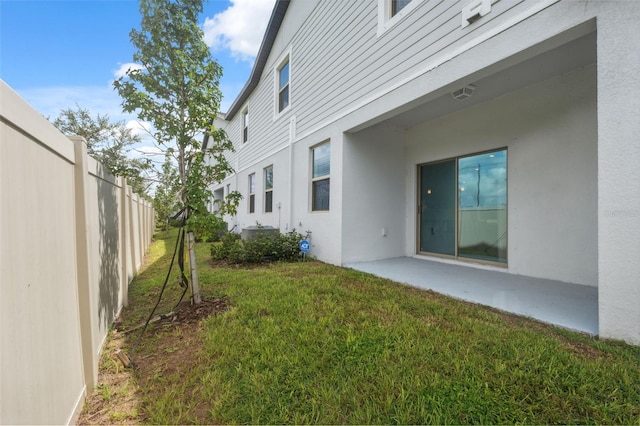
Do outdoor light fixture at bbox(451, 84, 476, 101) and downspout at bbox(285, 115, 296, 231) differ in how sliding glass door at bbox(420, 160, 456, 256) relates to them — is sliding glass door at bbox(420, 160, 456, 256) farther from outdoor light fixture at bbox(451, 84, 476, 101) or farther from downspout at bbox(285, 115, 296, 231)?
downspout at bbox(285, 115, 296, 231)

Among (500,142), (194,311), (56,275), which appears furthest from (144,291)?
(500,142)

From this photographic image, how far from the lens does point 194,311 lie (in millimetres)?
3178

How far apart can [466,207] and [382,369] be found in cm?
427

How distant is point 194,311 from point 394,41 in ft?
15.9

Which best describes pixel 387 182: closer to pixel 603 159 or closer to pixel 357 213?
pixel 357 213

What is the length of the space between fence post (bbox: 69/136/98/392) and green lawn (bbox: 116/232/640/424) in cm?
37

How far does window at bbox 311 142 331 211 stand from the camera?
602 cm

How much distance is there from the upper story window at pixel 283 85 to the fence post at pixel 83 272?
676cm

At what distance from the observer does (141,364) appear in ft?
7.22

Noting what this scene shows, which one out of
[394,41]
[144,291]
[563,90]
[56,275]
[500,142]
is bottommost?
[144,291]

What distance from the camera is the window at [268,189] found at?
898 cm

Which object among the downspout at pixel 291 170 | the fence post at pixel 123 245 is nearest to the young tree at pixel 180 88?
the fence post at pixel 123 245

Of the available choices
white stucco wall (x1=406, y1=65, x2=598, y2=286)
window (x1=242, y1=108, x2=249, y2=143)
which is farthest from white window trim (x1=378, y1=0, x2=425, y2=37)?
window (x1=242, y1=108, x2=249, y2=143)

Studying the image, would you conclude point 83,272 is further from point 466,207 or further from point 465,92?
point 466,207
